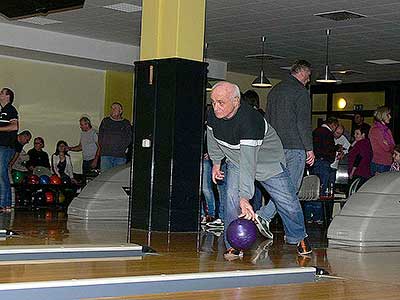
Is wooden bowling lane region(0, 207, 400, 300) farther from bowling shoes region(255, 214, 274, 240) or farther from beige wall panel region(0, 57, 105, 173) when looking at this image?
beige wall panel region(0, 57, 105, 173)

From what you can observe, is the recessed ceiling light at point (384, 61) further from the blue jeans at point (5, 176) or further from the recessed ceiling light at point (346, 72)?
A: the blue jeans at point (5, 176)

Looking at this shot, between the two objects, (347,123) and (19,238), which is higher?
(347,123)

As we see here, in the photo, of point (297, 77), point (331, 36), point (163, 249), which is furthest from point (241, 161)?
point (331, 36)

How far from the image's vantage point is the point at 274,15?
1102 cm

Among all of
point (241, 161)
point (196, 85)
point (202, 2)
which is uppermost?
point (202, 2)

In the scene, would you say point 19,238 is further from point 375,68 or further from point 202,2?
point 375,68

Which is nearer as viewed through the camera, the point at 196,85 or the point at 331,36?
the point at 196,85

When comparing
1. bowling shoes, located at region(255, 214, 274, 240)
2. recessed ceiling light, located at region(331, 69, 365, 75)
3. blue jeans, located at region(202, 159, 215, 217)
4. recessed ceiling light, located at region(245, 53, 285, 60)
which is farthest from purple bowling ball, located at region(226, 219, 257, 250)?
recessed ceiling light, located at region(331, 69, 365, 75)

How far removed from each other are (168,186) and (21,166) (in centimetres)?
546

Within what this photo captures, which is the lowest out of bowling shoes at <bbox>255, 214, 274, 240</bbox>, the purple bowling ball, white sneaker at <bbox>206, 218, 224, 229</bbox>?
white sneaker at <bbox>206, 218, 224, 229</bbox>

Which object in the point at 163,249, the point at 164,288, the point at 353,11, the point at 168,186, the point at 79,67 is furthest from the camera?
the point at 79,67

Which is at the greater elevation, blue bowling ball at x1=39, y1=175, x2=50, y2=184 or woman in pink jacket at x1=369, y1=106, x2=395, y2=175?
woman in pink jacket at x1=369, y1=106, x2=395, y2=175

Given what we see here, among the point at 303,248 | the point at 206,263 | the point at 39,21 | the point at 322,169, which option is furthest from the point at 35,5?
the point at 39,21

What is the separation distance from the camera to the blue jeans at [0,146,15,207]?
9211 mm
